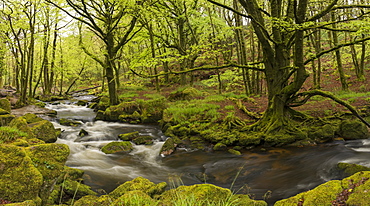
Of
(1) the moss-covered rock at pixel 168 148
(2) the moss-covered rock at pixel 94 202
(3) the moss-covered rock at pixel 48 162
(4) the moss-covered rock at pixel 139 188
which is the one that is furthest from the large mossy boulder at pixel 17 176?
(1) the moss-covered rock at pixel 168 148

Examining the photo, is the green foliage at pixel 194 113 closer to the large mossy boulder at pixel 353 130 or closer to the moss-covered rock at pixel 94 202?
the large mossy boulder at pixel 353 130

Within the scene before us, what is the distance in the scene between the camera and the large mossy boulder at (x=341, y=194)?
9.39 ft

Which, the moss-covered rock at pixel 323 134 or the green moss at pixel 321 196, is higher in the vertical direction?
the green moss at pixel 321 196

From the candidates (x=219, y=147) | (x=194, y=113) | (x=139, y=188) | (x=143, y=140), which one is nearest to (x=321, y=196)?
(x=139, y=188)

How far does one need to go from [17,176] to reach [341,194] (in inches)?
209

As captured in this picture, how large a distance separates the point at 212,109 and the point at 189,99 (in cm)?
410

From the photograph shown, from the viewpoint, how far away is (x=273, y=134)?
884 cm

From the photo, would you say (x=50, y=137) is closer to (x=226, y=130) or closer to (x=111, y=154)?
(x=111, y=154)

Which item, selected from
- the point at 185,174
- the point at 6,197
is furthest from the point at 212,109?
the point at 6,197

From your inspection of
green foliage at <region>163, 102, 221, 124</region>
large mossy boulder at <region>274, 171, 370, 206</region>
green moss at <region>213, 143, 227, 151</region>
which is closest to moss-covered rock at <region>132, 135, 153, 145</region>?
green foliage at <region>163, 102, 221, 124</region>

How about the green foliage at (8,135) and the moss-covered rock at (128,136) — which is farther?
the moss-covered rock at (128,136)

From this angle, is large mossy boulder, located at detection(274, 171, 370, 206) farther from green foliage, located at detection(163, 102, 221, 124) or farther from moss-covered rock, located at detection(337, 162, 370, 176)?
green foliage, located at detection(163, 102, 221, 124)

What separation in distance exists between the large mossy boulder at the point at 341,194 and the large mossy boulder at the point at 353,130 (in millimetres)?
6924

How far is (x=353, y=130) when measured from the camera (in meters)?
8.91
